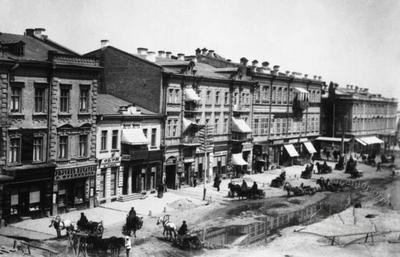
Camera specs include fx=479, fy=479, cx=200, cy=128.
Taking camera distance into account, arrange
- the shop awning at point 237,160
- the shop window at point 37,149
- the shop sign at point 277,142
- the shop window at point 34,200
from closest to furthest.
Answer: the shop window at point 34,200 → the shop window at point 37,149 → the shop awning at point 237,160 → the shop sign at point 277,142

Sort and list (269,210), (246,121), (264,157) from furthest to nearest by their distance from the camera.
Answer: (264,157) → (246,121) → (269,210)

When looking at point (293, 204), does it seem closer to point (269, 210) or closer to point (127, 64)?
point (269, 210)

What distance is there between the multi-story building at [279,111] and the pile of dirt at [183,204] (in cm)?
1983

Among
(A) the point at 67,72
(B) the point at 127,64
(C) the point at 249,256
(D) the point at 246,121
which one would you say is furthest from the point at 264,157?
(C) the point at 249,256

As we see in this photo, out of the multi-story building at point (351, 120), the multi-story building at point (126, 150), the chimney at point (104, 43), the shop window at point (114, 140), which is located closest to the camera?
the multi-story building at point (126, 150)

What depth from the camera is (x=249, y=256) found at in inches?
931

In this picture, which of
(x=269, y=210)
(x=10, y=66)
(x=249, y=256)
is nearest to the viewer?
(x=249, y=256)

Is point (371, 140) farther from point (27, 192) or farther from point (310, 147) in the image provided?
point (27, 192)

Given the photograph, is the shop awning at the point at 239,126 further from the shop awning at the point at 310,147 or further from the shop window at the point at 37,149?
the shop window at the point at 37,149

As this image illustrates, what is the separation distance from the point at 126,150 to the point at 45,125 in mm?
8276

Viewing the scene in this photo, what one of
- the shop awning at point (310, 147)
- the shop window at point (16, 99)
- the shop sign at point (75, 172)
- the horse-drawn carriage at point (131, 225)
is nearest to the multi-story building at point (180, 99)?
the shop sign at point (75, 172)

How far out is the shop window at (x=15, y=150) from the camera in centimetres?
3000

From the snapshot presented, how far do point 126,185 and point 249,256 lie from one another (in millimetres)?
17771

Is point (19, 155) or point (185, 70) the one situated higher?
point (185, 70)
